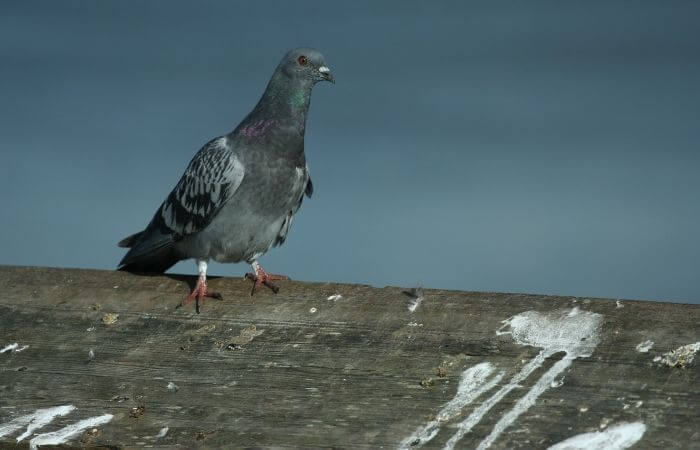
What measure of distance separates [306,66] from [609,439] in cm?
467

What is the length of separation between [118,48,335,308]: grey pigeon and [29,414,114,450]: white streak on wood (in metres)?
2.91

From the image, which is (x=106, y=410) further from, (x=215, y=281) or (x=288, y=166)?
(x=288, y=166)

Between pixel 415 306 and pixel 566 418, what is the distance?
1.38 m

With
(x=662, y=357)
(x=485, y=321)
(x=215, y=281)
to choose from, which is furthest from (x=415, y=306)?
(x=215, y=281)

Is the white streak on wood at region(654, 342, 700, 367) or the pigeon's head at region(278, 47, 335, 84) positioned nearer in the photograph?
the white streak on wood at region(654, 342, 700, 367)

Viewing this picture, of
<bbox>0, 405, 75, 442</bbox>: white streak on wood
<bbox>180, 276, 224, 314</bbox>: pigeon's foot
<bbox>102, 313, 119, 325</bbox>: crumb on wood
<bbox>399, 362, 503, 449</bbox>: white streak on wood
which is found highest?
<bbox>180, 276, 224, 314</bbox>: pigeon's foot

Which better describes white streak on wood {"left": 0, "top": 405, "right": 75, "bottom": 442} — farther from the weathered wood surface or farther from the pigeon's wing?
the pigeon's wing

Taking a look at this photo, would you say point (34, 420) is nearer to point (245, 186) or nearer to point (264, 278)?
point (264, 278)

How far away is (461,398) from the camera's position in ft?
13.3

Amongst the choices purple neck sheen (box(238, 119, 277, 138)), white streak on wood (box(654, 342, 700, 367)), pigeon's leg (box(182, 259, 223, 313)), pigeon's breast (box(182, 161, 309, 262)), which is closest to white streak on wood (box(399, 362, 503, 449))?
white streak on wood (box(654, 342, 700, 367))

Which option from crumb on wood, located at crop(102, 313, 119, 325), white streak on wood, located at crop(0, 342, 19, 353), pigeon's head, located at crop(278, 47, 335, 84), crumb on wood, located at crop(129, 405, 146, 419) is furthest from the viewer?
pigeon's head, located at crop(278, 47, 335, 84)

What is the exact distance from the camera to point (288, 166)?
7.51 m

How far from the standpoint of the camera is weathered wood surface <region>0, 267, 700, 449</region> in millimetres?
3836

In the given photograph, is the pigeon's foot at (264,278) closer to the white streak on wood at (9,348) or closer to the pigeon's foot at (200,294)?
the pigeon's foot at (200,294)
